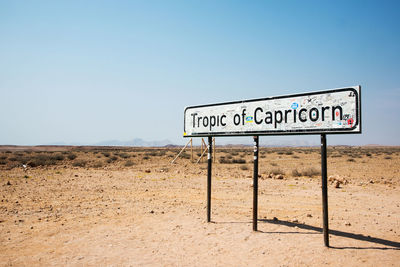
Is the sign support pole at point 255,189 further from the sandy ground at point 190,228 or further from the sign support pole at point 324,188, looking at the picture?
the sign support pole at point 324,188

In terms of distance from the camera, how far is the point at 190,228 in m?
6.09

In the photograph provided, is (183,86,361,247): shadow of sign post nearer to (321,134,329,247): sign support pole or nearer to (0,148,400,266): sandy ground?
(321,134,329,247): sign support pole

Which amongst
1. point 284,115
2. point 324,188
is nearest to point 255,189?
point 324,188

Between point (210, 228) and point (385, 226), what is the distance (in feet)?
12.5

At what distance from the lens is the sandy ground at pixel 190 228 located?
454 cm

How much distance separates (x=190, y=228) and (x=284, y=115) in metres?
3.06

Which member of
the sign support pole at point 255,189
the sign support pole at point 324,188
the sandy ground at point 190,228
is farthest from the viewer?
the sign support pole at point 255,189

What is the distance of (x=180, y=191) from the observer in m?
10.8

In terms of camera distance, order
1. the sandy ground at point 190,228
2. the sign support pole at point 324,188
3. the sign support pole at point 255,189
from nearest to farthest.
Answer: the sandy ground at point 190,228
the sign support pole at point 324,188
the sign support pole at point 255,189

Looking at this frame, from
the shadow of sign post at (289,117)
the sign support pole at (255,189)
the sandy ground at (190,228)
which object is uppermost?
the shadow of sign post at (289,117)

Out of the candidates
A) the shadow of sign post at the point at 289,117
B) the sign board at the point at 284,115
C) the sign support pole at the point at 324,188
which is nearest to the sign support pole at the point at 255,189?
the shadow of sign post at the point at 289,117

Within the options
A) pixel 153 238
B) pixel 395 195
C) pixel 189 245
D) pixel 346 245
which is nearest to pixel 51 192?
pixel 153 238

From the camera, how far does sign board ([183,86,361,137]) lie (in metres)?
4.57

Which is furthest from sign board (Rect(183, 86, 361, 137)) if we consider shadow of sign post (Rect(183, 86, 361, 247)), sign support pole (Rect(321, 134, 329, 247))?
sign support pole (Rect(321, 134, 329, 247))
